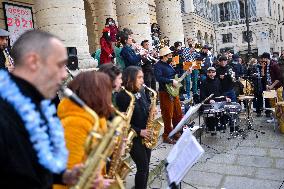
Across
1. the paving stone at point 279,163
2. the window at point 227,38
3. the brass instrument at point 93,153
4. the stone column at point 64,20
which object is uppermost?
the window at point 227,38

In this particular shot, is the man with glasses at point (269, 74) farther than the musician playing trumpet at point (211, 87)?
Yes

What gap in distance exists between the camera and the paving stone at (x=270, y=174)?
5934 millimetres

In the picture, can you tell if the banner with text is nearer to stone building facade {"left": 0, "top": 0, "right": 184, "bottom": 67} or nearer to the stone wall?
stone building facade {"left": 0, "top": 0, "right": 184, "bottom": 67}

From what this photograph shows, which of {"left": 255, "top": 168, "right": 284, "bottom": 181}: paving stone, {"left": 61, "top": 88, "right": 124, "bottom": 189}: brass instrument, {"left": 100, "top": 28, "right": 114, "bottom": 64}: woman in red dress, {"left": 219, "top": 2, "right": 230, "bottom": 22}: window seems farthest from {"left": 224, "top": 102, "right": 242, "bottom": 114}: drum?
{"left": 219, "top": 2, "right": 230, "bottom": 22}: window

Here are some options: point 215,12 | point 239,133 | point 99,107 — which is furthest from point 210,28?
point 99,107

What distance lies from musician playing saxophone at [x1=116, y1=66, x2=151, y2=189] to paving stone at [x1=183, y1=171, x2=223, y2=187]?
73.6 inches

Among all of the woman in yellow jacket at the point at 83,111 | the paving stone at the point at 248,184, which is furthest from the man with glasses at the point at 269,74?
the woman in yellow jacket at the point at 83,111

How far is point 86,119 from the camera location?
2.37 meters

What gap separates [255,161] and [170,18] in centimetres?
975

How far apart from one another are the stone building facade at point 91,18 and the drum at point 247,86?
372 cm

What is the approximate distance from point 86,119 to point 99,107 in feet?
0.62

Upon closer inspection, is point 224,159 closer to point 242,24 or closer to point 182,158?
point 182,158

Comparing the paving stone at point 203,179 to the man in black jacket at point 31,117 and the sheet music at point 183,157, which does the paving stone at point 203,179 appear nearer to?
the sheet music at point 183,157

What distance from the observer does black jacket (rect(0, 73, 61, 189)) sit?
163 centimetres
